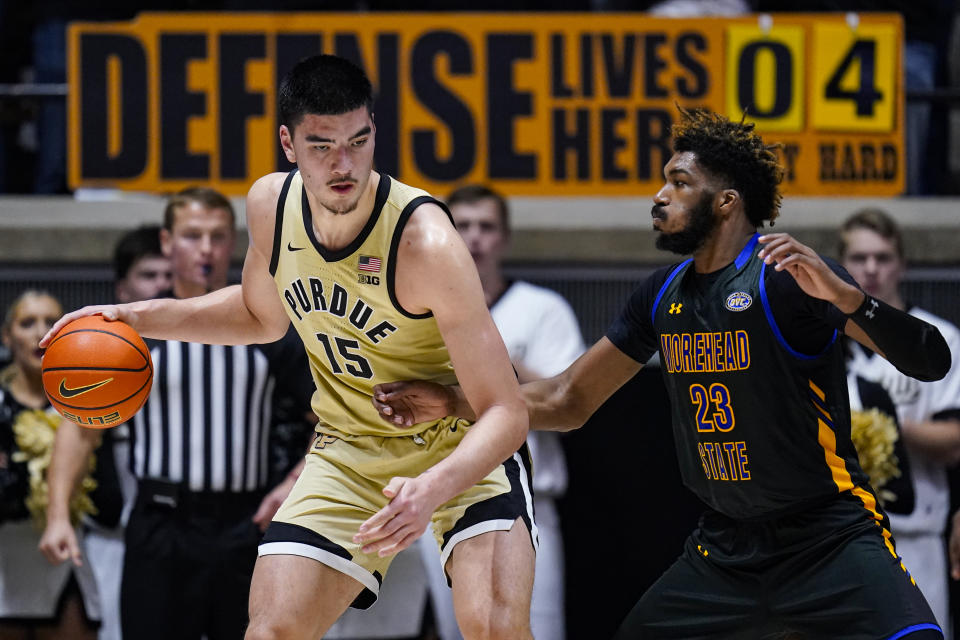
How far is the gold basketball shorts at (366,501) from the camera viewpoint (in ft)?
13.0

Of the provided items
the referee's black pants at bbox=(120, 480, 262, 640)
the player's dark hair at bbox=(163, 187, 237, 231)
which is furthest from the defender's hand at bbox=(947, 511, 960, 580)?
the player's dark hair at bbox=(163, 187, 237, 231)

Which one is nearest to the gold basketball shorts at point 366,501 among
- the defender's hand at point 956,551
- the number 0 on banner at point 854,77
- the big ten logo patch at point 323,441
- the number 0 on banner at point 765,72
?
the big ten logo patch at point 323,441

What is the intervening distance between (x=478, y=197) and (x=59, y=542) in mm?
2472

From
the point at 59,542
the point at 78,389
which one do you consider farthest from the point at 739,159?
the point at 59,542

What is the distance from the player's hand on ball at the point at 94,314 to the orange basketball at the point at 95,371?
2cm

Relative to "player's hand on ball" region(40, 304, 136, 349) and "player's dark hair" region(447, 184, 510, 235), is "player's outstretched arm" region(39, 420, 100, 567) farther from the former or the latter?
"player's dark hair" region(447, 184, 510, 235)

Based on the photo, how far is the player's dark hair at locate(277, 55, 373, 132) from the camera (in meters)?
3.70

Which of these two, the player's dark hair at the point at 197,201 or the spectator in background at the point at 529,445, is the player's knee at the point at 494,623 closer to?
the spectator in background at the point at 529,445

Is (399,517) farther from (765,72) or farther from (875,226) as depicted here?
(765,72)

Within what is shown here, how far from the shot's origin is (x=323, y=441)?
13.9 feet

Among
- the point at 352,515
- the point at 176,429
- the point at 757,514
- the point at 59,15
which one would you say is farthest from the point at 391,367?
the point at 59,15

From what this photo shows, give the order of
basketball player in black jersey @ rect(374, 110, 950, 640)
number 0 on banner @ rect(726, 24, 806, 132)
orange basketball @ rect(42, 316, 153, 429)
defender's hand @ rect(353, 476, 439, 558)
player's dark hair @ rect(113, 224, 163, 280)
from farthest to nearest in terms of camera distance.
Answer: number 0 on banner @ rect(726, 24, 806, 132) < player's dark hair @ rect(113, 224, 163, 280) < orange basketball @ rect(42, 316, 153, 429) < basketball player in black jersey @ rect(374, 110, 950, 640) < defender's hand @ rect(353, 476, 439, 558)

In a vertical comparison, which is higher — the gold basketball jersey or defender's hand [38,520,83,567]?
the gold basketball jersey

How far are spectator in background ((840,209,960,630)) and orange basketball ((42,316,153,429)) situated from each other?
3.44 meters
